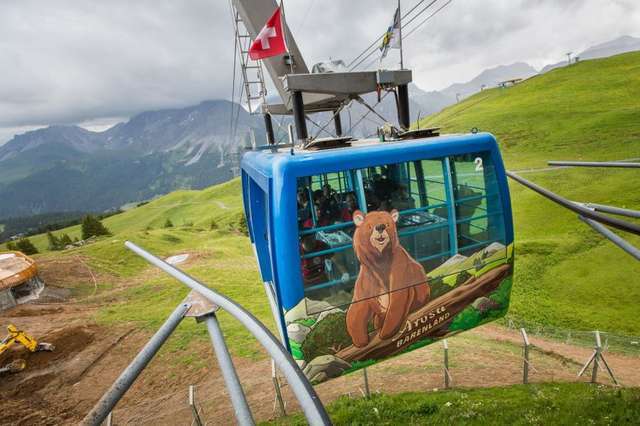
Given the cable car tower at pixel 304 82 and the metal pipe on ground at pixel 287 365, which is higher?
the cable car tower at pixel 304 82

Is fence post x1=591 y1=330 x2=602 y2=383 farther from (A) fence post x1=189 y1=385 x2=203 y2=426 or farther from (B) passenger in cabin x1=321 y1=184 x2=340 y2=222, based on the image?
(A) fence post x1=189 y1=385 x2=203 y2=426

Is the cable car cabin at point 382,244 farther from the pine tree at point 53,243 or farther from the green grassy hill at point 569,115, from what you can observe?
the pine tree at point 53,243

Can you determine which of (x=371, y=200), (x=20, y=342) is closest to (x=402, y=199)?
(x=371, y=200)

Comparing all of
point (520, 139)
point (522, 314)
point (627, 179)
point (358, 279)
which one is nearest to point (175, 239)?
point (522, 314)

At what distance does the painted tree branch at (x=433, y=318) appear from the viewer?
5.57 m

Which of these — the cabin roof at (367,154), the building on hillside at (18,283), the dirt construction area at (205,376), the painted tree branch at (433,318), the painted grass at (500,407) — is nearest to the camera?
the cabin roof at (367,154)

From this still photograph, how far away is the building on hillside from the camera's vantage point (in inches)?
852

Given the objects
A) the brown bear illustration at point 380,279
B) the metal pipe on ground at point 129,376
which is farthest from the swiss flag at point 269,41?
the metal pipe on ground at point 129,376

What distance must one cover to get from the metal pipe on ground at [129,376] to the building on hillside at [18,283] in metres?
26.5

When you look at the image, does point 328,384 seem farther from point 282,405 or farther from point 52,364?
point 52,364

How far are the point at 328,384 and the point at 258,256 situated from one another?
15.2 feet

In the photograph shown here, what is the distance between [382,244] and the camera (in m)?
5.41

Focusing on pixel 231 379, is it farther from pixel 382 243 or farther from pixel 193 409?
pixel 193 409

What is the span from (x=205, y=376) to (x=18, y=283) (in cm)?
1799
